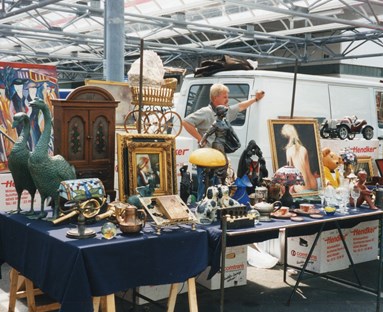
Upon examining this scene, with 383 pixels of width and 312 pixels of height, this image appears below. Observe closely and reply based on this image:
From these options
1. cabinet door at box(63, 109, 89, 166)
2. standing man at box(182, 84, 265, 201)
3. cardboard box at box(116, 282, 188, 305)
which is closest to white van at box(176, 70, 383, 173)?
standing man at box(182, 84, 265, 201)

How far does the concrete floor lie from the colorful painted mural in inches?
47.6

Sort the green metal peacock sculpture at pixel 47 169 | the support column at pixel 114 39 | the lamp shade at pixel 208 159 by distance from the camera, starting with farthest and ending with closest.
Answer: the support column at pixel 114 39 < the lamp shade at pixel 208 159 < the green metal peacock sculpture at pixel 47 169

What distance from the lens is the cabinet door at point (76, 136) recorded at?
3053 millimetres

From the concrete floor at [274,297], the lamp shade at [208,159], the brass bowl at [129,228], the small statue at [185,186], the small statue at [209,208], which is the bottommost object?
the concrete floor at [274,297]

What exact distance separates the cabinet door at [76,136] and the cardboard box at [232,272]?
1.59 m

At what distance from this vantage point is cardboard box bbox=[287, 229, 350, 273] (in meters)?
4.51

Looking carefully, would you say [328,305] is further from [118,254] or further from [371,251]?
[118,254]

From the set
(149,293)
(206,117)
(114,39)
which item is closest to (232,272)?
(149,293)

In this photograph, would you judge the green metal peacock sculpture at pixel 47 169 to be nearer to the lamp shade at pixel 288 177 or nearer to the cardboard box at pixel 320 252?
the lamp shade at pixel 288 177

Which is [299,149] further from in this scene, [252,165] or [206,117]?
[206,117]

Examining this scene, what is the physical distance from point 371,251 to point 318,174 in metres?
1.60

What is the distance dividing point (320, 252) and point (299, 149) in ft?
3.80

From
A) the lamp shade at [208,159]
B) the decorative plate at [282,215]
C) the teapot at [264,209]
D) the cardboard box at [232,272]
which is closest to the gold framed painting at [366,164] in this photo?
the cardboard box at [232,272]

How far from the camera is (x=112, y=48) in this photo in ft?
18.6
